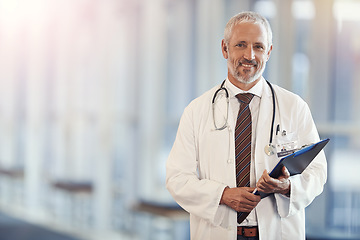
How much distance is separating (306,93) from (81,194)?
7.59ft

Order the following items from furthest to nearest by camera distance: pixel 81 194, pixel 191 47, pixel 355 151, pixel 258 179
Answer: pixel 81 194
pixel 191 47
pixel 355 151
pixel 258 179

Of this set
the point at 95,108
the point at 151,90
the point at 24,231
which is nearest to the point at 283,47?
the point at 151,90

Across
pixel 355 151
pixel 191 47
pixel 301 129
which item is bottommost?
pixel 355 151

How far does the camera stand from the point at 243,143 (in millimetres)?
1711

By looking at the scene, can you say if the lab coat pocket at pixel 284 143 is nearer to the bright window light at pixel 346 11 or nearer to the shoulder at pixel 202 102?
the shoulder at pixel 202 102

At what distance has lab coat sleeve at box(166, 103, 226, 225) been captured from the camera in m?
1.67

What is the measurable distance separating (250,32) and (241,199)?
56cm

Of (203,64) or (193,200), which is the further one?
(203,64)

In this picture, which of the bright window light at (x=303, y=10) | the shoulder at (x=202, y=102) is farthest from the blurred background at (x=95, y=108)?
the shoulder at (x=202, y=102)

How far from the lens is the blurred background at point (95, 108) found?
4.47m

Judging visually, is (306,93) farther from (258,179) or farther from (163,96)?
(258,179)

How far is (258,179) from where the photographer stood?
66.0 inches

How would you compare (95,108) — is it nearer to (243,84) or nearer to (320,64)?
(320,64)

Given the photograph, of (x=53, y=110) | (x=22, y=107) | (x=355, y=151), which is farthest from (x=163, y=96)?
(x=355, y=151)
